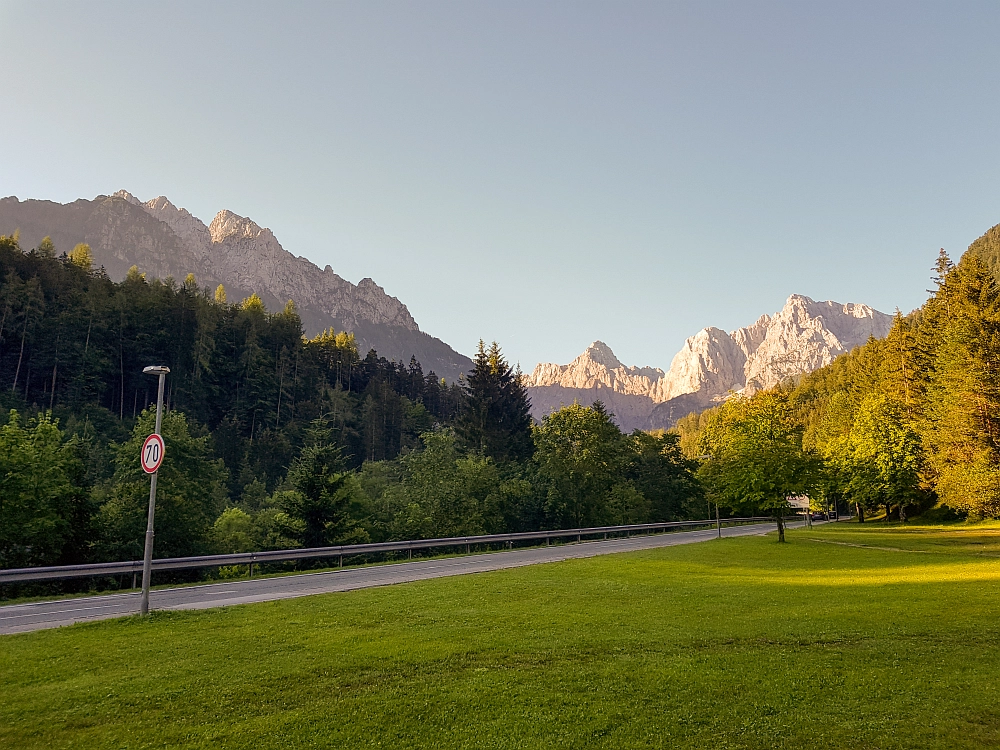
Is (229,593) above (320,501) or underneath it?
underneath

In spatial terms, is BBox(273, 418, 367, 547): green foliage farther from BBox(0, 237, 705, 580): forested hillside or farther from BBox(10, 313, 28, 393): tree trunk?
BBox(10, 313, 28, 393): tree trunk

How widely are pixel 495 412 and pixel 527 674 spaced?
201ft

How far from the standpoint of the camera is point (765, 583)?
→ 18500 millimetres

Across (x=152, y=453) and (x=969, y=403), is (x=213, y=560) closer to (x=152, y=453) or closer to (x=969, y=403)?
(x=152, y=453)

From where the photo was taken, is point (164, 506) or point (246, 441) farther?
point (246, 441)

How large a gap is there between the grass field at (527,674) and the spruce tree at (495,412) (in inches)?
2011

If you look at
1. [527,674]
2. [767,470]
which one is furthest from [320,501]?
[767,470]

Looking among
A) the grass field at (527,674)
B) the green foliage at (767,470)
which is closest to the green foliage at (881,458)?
the green foliage at (767,470)

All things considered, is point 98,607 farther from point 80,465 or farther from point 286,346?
point 286,346

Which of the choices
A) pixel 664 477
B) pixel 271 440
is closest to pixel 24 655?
pixel 664 477

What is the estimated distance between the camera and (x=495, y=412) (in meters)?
69.8

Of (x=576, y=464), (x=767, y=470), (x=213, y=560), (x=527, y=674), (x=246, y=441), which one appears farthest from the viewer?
(x=246, y=441)

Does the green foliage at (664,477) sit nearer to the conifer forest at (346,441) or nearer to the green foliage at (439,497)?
the conifer forest at (346,441)

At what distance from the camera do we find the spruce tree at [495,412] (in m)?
66.8
